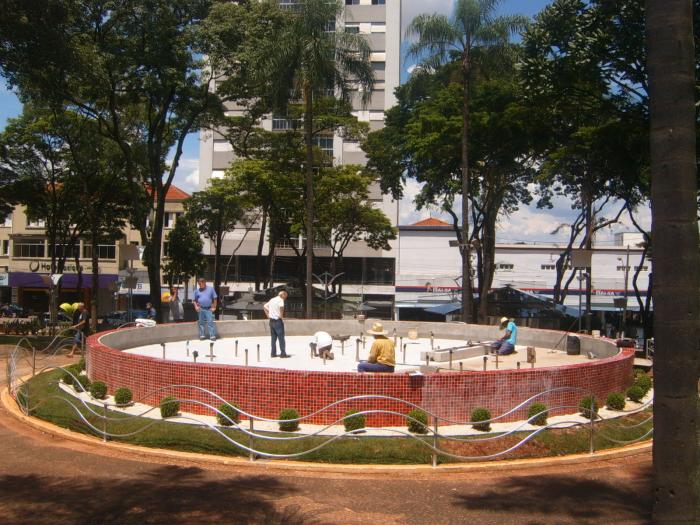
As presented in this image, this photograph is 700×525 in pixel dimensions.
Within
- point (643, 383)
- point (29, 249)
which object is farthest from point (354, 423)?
point (29, 249)

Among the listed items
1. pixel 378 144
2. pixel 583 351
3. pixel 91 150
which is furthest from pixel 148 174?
pixel 583 351

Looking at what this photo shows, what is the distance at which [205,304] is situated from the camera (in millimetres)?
19328

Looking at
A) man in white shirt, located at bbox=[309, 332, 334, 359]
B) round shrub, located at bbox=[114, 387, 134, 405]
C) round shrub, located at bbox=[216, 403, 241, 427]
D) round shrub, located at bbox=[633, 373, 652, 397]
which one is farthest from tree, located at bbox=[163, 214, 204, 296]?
round shrub, located at bbox=[216, 403, 241, 427]

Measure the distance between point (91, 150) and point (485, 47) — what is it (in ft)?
64.3

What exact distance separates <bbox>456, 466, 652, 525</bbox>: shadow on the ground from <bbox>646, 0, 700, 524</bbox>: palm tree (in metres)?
3.49

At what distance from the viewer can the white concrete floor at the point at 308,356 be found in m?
17.2

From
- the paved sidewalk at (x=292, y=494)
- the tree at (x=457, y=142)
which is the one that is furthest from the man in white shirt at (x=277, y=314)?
the tree at (x=457, y=142)

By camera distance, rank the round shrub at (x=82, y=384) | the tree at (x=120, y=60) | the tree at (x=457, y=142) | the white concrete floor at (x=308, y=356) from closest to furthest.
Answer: the round shrub at (x=82, y=384) < the white concrete floor at (x=308, y=356) < the tree at (x=120, y=60) < the tree at (x=457, y=142)

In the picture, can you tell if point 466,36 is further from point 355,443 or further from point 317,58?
point 355,443

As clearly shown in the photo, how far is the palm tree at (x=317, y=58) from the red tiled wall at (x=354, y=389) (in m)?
16.9

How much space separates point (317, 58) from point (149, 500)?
21379 millimetres

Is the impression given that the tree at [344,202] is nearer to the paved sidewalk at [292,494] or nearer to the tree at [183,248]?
the tree at [183,248]

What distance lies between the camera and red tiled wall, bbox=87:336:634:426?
11.3m

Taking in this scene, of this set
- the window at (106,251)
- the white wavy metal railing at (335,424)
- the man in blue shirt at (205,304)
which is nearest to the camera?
the white wavy metal railing at (335,424)
